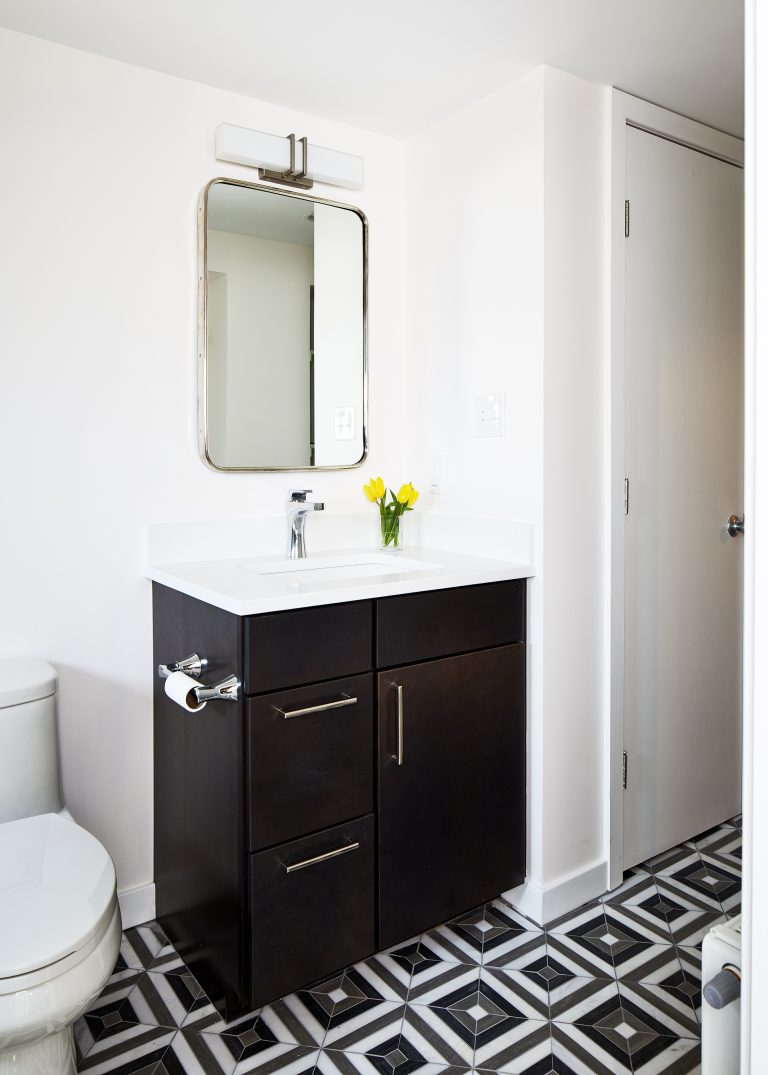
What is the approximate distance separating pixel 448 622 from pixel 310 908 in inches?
27.0

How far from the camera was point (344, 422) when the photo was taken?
2.31 m

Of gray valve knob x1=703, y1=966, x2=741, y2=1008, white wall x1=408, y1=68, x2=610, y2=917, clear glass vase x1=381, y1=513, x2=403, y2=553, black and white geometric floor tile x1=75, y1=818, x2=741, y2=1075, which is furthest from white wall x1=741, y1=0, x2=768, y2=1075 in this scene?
clear glass vase x1=381, y1=513, x2=403, y2=553

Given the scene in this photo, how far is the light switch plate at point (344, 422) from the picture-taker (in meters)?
2.29

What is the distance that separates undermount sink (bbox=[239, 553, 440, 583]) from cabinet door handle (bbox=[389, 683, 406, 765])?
1.11 feet

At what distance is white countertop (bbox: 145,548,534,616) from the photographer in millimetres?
1586

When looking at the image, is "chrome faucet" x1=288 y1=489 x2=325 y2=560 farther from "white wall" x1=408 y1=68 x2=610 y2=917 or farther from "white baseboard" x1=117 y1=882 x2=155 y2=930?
"white baseboard" x1=117 y1=882 x2=155 y2=930

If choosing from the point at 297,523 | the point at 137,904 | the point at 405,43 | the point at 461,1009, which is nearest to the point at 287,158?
the point at 405,43

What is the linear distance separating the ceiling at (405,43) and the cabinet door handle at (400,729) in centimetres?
149

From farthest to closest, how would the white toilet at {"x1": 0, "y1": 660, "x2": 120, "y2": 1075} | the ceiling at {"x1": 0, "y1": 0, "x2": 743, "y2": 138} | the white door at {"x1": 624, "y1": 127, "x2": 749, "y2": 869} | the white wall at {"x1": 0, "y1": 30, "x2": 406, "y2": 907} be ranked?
the white door at {"x1": 624, "y1": 127, "x2": 749, "y2": 869} → the white wall at {"x1": 0, "y1": 30, "x2": 406, "y2": 907} → the ceiling at {"x1": 0, "y1": 0, "x2": 743, "y2": 138} → the white toilet at {"x1": 0, "y1": 660, "x2": 120, "y2": 1075}

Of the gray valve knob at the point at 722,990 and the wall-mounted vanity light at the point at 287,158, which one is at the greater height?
the wall-mounted vanity light at the point at 287,158

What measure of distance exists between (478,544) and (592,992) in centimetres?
111

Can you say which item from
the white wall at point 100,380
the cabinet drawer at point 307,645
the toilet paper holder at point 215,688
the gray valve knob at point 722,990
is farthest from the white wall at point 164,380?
the gray valve knob at point 722,990

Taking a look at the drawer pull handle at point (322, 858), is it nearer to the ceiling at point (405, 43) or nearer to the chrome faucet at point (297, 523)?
the chrome faucet at point (297, 523)

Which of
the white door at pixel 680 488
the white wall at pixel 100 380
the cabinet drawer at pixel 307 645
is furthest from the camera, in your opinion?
the white door at pixel 680 488
